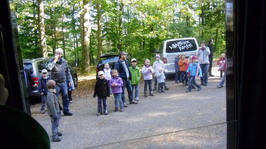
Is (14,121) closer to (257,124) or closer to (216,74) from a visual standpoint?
(257,124)

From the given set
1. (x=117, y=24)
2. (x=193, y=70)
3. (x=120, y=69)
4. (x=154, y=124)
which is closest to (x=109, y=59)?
(x=120, y=69)

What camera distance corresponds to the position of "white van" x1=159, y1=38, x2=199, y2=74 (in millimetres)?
7655

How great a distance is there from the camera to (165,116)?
4.45 m

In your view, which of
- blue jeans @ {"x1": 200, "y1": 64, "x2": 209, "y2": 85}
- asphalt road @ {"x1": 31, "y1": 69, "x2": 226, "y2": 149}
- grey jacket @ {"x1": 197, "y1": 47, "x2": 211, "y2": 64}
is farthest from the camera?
blue jeans @ {"x1": 200, "y1": 64, "x2": 209, "y2": 85}

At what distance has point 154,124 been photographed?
4.02 metres

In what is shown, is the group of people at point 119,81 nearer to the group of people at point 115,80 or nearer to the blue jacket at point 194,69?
the group of people at point 115,80

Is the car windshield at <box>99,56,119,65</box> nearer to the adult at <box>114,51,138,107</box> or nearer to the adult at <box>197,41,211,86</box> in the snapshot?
the adult at <box>114,51,138,107</box>

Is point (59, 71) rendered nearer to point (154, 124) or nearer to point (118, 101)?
point (118, 101)

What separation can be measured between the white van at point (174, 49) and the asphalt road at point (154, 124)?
164cm

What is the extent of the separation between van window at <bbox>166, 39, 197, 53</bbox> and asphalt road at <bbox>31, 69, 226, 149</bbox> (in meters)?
1.80

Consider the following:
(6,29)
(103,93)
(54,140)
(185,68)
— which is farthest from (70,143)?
(185,68)

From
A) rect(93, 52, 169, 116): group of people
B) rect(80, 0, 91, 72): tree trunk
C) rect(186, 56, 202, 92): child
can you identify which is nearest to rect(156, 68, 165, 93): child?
rect(93, 52, 169, 116): group of people

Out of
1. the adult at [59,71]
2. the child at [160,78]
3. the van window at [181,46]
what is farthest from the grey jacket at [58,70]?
the van window at [181,46]

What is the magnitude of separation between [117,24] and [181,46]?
4.00 m
